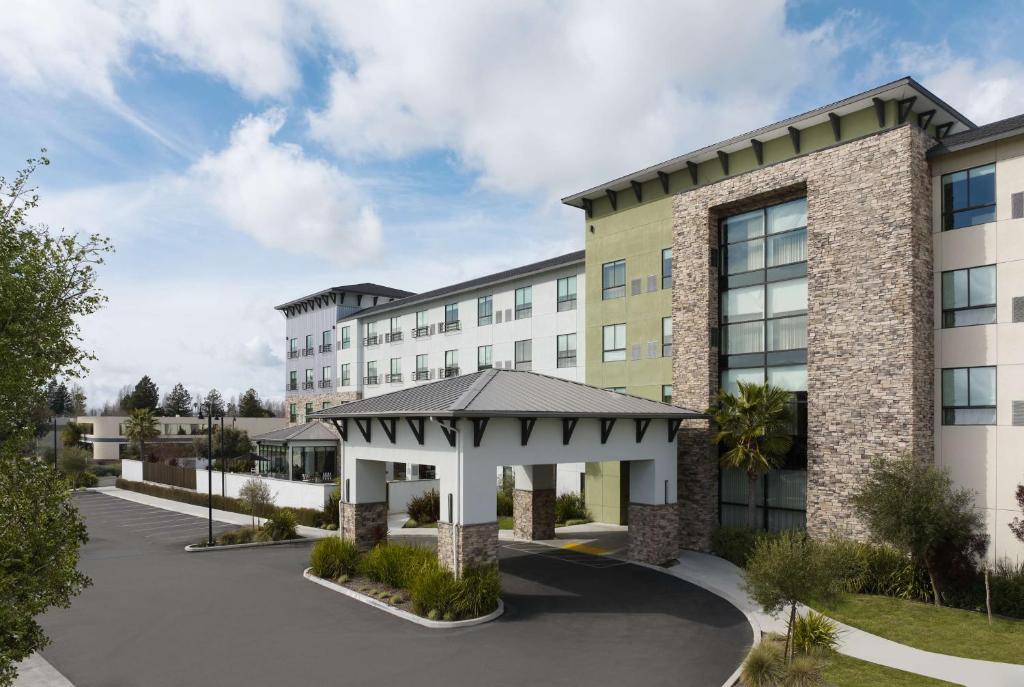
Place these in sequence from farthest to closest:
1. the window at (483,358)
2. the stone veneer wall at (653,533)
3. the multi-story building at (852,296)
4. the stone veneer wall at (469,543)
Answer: the window at (483,358), the stone veneer wall at (653,533), the multi-story building at (852,296), the stone veneer wall at (469,543)

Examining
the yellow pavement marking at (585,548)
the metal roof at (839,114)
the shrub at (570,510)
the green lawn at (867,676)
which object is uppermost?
the metal roof at (839,114)

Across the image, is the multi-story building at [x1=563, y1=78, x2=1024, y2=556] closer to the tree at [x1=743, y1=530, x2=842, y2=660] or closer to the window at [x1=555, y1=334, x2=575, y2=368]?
the window at [x1=555, y1=334, x2=575, y2=368]

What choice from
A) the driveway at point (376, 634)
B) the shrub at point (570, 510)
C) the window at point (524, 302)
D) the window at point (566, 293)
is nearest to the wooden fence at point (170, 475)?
the driveway at point (376, 634)

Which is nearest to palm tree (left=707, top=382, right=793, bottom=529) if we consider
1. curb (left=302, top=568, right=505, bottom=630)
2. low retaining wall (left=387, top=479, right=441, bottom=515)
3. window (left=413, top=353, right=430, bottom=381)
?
curb (left=302, top=568, right=505, bottom=630)

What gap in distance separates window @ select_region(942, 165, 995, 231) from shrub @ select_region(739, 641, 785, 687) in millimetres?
15560

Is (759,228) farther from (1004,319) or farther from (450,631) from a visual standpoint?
(450,631)

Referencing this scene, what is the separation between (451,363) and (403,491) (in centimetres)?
1070

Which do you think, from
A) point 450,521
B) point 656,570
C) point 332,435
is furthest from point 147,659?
point 332,435

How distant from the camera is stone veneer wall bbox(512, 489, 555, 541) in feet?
98.6

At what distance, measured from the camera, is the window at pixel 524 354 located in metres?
40.5

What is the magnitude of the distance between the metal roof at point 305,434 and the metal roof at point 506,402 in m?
18.6

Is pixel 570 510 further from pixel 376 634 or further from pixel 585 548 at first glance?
pixel 376 634

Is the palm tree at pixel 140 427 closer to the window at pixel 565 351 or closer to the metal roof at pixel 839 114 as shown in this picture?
the window at pixel 565 351

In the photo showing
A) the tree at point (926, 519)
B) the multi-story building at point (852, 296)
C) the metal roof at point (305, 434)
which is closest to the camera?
the tree at point (926, 519)
